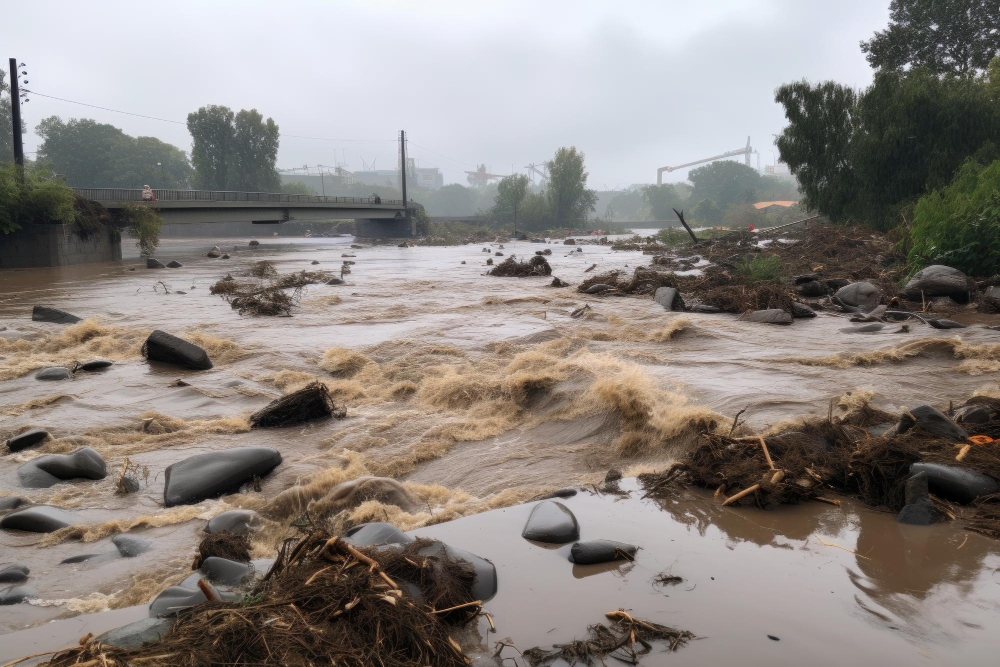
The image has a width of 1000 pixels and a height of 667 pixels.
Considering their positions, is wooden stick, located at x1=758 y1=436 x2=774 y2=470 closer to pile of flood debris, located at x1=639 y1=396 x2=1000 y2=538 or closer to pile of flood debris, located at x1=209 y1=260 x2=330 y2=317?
pile of flood debris, located at x1=639 y1=396 x2=1000 y2=538

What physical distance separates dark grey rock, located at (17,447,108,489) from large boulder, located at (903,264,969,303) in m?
14.6

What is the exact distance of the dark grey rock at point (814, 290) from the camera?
55.0 ft

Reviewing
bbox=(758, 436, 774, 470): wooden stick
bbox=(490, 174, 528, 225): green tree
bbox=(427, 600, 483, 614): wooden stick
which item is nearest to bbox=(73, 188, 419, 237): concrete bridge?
bbox=(490, 174, 528, 225): green tree

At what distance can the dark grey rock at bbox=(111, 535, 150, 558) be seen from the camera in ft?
15.6

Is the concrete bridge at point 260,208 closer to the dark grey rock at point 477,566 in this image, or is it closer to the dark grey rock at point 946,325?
the dark grey rock at point 946,325

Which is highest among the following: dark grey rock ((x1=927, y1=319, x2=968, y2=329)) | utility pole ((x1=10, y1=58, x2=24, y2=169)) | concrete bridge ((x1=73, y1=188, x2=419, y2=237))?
utility pole ((x1=10, y1=58, x2=24, y2=169))

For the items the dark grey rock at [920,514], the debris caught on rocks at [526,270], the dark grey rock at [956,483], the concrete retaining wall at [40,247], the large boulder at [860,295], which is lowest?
the dark grey rock at [920,514]

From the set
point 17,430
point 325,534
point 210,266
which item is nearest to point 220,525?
point 325,534

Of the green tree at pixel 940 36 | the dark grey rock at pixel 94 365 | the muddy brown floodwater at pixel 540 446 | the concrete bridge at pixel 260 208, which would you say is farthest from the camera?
the green tree at pixel 940 36

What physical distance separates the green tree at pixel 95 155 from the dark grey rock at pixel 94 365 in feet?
290

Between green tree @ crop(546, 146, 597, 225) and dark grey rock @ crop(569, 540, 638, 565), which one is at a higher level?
green tree @ crop(546, 146, 597, 225)

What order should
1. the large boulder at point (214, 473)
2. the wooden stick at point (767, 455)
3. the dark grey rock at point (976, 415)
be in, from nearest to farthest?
the wooden stick at point (767, 455), the large boulder at point (214, 473), the dark grey rock at point (976, 415)

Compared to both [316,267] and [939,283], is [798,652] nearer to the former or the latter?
[939,283]

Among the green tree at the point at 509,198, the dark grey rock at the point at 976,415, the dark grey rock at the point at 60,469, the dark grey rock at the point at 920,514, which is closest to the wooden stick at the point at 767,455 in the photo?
the dark grey rock at the point at 920,514
